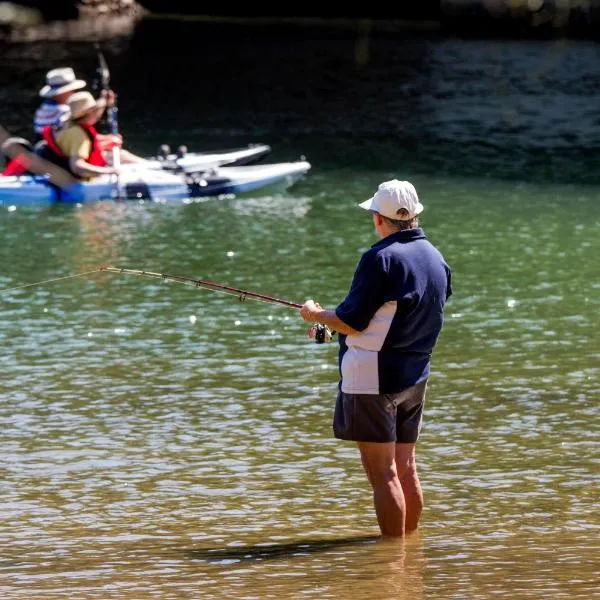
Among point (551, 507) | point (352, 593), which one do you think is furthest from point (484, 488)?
point (352, 593)

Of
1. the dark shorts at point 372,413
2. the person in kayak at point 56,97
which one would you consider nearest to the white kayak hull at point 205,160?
the person in kayak at point 56,97

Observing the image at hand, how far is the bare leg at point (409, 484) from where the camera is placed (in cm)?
729

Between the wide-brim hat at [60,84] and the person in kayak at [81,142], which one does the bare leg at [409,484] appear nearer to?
the person in kayak at [81,142]

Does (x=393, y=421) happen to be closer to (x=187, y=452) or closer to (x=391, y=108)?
(x=187, y=452)

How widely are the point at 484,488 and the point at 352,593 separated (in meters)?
2.10

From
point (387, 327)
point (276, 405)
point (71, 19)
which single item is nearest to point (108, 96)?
point (276, 405)

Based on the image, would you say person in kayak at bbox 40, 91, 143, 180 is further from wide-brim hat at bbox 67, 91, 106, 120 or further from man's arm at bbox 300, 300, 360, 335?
man's arm at bbox 300, 300, 360, 335

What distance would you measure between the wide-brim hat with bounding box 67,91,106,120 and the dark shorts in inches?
448

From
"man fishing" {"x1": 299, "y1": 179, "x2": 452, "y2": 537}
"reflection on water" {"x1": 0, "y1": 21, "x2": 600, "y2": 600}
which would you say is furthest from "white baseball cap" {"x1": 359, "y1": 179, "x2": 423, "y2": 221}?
"reflection on water" {"x1": 0, "y1": 21, "x2": 600, "y2": 600}

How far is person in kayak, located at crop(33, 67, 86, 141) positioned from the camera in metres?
18.8

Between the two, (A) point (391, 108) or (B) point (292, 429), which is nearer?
(B) point (292, 429)

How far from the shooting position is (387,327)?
696 centimetres

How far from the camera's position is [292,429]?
32.3 ft

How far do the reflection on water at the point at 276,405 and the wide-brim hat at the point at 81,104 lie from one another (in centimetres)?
115
